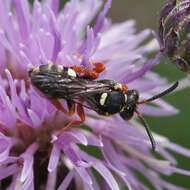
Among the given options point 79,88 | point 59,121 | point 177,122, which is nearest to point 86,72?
point 79,88

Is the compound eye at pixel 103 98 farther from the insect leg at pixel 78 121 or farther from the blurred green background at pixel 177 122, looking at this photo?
the blurred green background at pixel 177 122

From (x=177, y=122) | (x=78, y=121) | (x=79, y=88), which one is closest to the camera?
(x=79, y=88)

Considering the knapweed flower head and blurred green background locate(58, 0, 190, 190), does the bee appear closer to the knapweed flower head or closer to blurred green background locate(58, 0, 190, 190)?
the knapweed flower head

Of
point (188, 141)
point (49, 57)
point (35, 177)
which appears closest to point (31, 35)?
point (49, 57)

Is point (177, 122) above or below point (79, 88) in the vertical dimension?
below

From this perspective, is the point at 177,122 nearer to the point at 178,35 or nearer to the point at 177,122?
the point at 177,122

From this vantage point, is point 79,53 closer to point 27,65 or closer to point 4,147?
point 27,65

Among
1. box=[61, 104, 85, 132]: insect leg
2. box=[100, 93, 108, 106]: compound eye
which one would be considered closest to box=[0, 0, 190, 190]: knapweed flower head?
box=[61, 104, 85, 132]: insect leg
